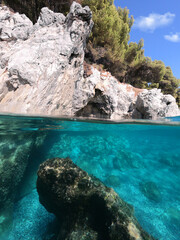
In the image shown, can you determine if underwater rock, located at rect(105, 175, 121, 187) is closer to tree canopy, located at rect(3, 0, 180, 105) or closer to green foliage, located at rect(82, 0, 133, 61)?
tree canopy, located at rect(3, 0, 180, 105)

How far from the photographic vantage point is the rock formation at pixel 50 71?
718 cm

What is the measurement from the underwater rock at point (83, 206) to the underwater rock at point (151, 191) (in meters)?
3.14

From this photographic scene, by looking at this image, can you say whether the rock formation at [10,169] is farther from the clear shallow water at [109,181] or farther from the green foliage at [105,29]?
the green foliage at [105,29]

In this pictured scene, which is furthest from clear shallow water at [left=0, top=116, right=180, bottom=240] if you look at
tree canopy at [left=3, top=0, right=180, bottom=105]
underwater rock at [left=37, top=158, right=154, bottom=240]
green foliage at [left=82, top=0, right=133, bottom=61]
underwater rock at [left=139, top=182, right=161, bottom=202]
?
green foliage at [left=82, top=0, right=133, bottom=61]

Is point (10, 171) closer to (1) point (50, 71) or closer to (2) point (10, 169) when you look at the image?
(2) point (10, 169)

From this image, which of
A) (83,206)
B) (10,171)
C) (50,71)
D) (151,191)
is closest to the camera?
(83,206)

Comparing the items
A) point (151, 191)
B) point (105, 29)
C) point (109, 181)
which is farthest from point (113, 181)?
point (105, 29)

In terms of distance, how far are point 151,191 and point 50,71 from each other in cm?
910

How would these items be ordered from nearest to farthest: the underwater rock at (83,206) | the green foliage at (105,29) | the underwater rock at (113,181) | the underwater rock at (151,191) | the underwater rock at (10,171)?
the underwater rock at (83,206) < the underwater rock at (10,171) < the underwater rock at (151,191) < the underwater rock at (113,181) < the green foliage at (105,29)

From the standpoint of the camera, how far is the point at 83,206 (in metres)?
3.70

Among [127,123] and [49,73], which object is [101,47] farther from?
[127,123]

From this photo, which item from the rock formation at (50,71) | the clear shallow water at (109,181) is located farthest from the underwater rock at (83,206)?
the rock formation at (50,71)

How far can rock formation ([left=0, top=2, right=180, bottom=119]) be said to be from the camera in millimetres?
7176

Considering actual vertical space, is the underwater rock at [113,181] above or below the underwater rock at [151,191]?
below
